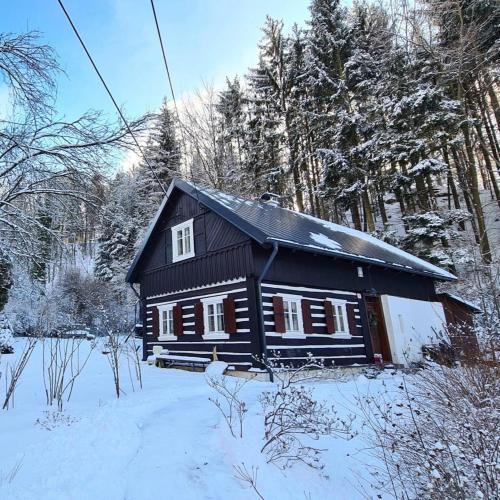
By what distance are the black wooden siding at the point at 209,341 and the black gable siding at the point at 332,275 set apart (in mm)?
1164

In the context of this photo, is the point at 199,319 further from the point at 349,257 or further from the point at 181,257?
the point at 349,257

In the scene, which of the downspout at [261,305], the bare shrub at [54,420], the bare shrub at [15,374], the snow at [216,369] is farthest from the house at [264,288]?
the bare shrub at [15,374]

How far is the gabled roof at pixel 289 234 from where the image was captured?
1035 centimetres

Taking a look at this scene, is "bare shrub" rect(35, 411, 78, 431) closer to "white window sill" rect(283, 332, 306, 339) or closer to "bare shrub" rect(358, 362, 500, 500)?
"bare shrub" rect(358, 362, 500, 500)

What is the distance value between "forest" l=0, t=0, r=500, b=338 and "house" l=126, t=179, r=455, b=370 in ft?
6.89

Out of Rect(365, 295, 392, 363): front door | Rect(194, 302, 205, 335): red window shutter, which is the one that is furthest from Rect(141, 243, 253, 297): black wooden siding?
Rect(365, 295, 392, 363): front door

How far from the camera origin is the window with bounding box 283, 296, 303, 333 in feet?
36.0

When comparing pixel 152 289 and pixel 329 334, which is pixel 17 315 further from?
pixel 329 334

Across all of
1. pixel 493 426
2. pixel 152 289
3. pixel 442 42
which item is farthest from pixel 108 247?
pixel 493 426

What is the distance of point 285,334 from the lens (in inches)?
418

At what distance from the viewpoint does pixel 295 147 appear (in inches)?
1011

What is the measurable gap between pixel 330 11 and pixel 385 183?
1151 cm

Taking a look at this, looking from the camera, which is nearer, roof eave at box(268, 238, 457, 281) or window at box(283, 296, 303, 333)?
roof eave at box(268, 238, 457, 281)

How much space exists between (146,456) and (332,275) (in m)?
9.21
